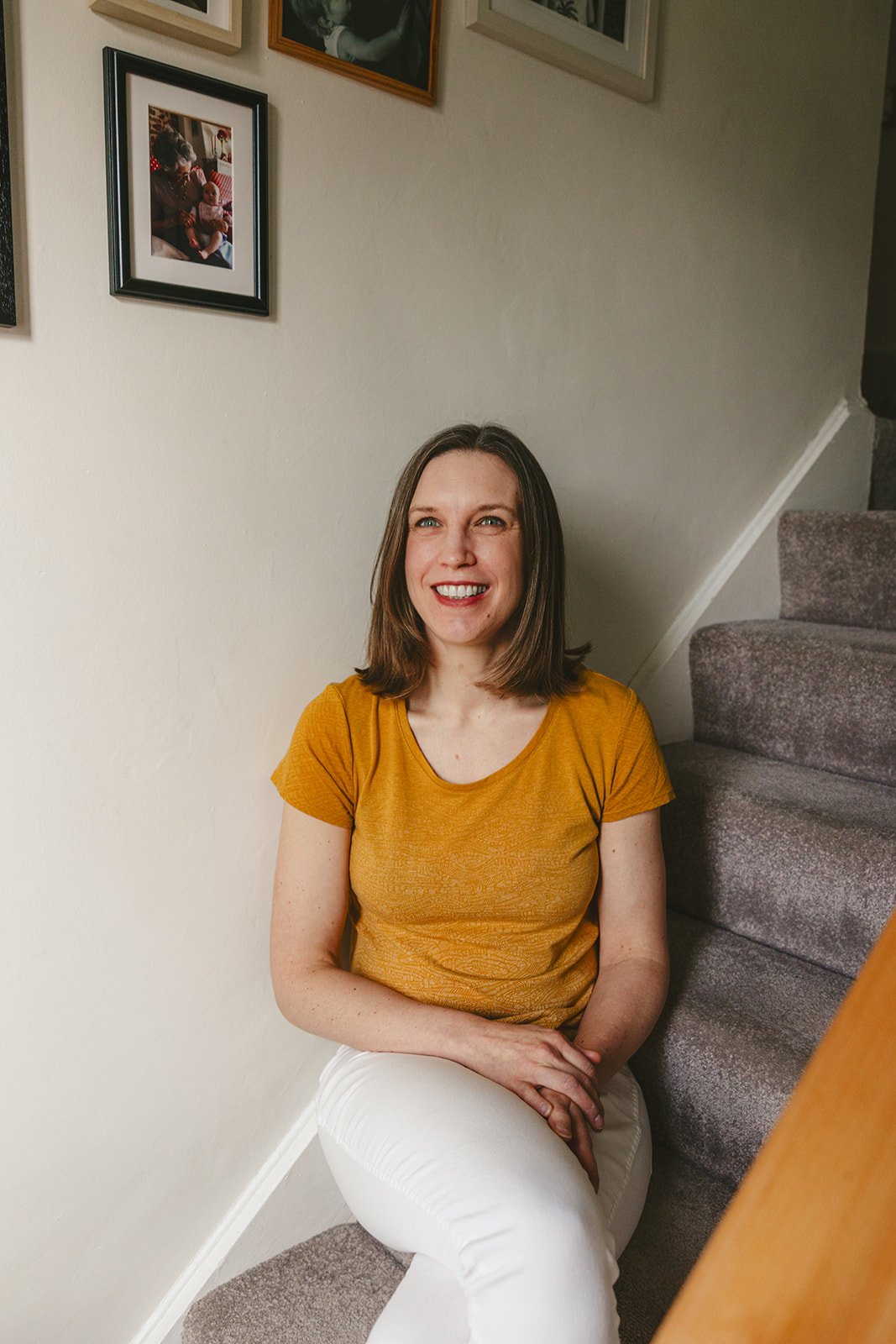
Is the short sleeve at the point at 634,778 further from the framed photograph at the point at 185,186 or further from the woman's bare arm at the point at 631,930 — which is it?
the framed photograph at the point at 185,186

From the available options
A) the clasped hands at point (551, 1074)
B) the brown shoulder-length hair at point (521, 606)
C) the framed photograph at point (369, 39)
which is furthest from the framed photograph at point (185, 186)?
the clasped hands at point (551, 1074)

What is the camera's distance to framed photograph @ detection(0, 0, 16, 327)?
3.38 ft

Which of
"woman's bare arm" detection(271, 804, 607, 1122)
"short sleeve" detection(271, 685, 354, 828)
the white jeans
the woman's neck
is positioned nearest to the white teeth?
the woman's neck

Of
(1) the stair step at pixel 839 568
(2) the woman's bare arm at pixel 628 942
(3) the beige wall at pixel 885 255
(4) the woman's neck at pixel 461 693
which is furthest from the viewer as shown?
(3) the beige wall at pixel 885 255

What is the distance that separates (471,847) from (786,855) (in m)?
0.54

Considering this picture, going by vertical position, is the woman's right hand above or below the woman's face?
below

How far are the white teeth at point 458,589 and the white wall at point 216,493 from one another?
203mm

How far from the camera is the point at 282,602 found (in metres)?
1.36

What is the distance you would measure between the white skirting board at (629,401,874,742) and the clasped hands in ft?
2.85

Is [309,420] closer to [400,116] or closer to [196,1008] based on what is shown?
[400,116]

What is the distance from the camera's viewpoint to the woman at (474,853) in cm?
115

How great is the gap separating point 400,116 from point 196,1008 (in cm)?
129

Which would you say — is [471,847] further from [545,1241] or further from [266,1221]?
[266,1221]

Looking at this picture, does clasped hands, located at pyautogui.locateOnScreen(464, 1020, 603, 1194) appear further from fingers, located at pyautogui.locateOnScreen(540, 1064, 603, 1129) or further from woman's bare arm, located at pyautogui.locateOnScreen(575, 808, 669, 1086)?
woman's bare arm, located at pyautogui.locateOnScreen(575, 808, 669, 1086)
